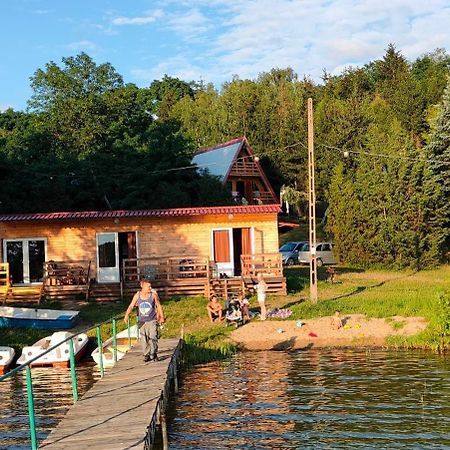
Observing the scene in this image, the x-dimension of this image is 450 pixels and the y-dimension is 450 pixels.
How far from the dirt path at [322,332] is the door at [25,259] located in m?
11.2

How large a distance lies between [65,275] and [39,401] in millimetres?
12672

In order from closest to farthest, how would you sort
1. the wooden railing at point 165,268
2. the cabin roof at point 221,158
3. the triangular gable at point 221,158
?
the wooden railing at point 165,268, the triangular gable at point 221,158, the cabin roof at point 221,158

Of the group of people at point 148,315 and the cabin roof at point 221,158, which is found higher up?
the cabin roof at point 221,158

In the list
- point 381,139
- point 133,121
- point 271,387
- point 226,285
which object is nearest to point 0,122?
point 133,121

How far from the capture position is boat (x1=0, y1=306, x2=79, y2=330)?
22438mm

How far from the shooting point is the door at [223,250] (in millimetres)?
29266

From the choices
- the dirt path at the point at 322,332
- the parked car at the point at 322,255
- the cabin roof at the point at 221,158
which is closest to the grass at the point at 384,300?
the dirt path at the point at 322,332

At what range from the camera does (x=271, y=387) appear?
15.5 metres

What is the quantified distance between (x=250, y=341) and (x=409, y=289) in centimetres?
925

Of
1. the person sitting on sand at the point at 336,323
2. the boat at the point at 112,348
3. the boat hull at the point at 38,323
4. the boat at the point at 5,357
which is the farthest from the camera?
the boat hull at the point at 38,323

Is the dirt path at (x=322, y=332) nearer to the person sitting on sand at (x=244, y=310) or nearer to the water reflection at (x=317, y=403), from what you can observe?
the person sitting on sand at (x=244, y=310)

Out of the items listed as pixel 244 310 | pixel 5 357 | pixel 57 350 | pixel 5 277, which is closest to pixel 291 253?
pixel 5 277

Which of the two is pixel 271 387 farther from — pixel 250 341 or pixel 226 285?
pixel 226 285

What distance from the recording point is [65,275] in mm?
27391
